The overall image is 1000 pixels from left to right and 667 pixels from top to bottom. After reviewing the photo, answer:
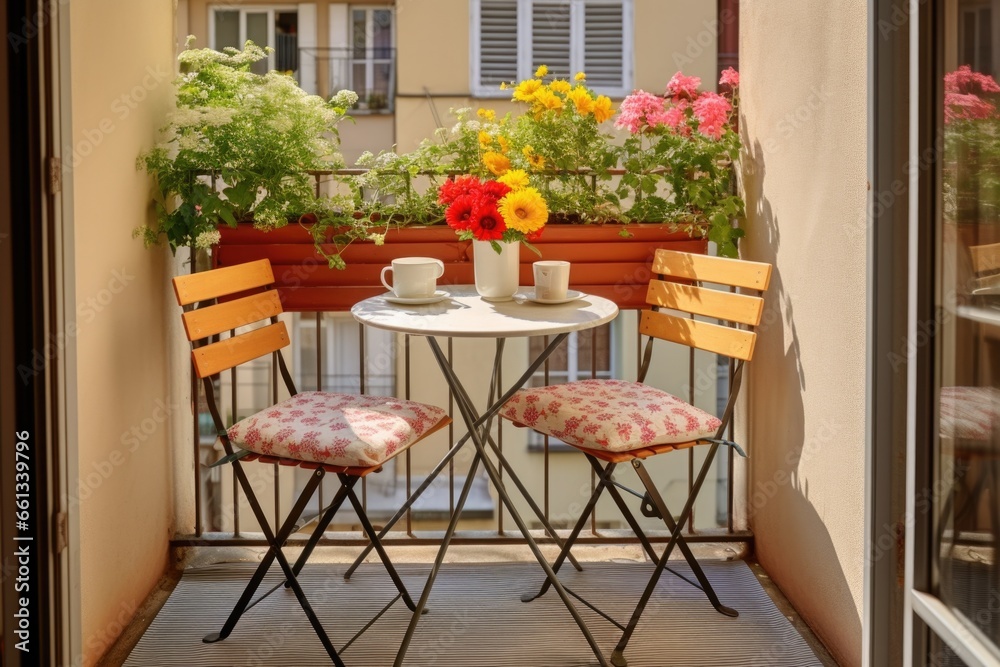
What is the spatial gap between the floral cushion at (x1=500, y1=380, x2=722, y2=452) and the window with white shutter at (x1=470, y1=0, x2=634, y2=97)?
6.52 m

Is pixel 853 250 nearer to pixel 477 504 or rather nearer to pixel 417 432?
pixel 417 432

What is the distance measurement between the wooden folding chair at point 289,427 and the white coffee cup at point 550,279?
474mm

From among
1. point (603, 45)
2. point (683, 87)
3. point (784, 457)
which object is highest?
point (603, 45)

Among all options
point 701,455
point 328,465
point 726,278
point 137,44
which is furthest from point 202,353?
point 701,455

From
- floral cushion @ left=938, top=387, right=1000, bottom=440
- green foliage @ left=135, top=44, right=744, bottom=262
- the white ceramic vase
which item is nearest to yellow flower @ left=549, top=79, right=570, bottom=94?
green foliage @ left=135, top=44, right=744, bottom=262

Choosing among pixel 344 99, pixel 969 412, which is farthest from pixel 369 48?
pixel 969 412

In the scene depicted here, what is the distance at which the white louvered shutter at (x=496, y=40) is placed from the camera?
9.09 metres

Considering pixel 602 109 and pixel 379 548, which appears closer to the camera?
pixel 379 548

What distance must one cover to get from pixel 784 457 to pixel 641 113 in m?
1.28

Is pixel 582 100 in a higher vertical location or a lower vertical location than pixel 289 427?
higher

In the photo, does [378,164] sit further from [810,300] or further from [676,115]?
[810,300]

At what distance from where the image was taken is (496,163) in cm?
308

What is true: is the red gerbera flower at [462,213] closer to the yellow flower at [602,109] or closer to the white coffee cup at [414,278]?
the white coffee cup at [414,278]

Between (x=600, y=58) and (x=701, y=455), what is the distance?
3.89m
